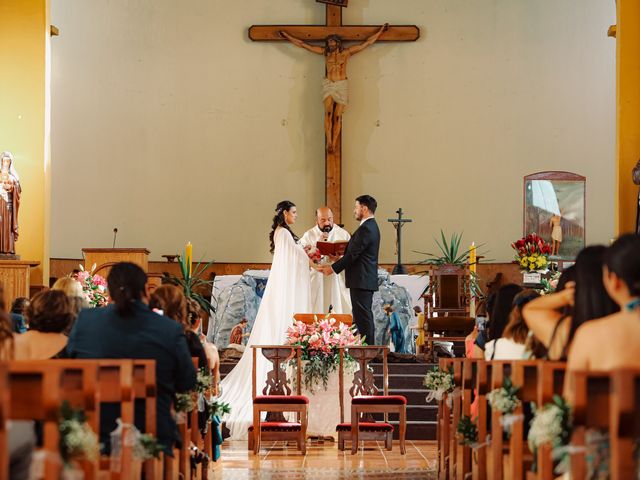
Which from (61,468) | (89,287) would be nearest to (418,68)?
(89,287)

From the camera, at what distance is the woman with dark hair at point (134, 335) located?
4707mm

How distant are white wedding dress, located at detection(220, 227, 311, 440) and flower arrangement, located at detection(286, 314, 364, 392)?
106 cm

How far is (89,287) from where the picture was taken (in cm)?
928

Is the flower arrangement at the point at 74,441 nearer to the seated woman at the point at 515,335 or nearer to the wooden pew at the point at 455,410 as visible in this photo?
the seated woman at the point at 515,335

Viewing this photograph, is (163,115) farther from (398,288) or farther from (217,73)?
(398,288)

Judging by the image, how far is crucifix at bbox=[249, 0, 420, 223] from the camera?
1391cm

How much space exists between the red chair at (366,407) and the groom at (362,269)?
1225 millimetres

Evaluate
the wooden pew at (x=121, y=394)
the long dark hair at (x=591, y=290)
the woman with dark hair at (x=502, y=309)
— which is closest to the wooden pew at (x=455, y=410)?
the woman with dark hair at (x=502, y=309)

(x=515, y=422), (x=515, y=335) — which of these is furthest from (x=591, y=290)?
(x=515, y=335)

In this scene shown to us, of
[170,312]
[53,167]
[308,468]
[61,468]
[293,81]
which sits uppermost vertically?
[293,81]

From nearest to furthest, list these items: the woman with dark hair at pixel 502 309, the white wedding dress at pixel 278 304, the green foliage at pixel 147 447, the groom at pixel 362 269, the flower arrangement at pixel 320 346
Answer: the green foliage at pixel 147 447 → the woman with dark hair at pixel 502 309 → the flower arrangement at pixel 320 346 → the white wedding dress at pixel 278 304 → the groom at pixel 362 269

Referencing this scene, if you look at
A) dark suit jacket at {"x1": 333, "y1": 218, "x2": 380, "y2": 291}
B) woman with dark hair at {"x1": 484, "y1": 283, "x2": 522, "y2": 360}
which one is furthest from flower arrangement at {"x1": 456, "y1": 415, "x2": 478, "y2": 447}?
dark suit jacket at {"x1": 333, "y1": 218, "x2": 380, "y2": 291}

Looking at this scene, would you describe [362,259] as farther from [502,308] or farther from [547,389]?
[547,389]

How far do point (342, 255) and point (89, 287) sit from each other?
106 inches
